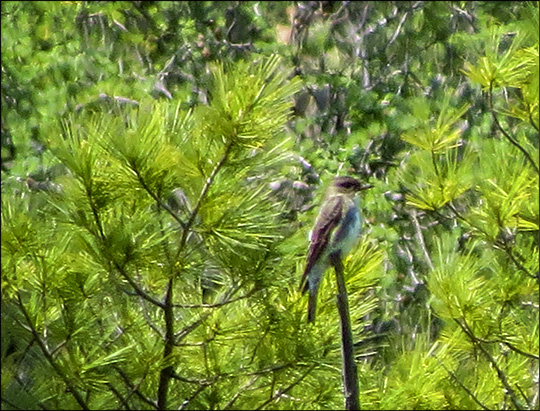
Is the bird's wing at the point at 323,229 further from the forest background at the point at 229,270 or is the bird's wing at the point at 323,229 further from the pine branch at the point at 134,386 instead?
the pine branch at the point at 134,386

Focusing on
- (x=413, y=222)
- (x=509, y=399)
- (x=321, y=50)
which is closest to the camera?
(x=509, y=399)

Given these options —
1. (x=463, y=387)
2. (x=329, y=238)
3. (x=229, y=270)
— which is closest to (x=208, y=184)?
(x=229, y=270)

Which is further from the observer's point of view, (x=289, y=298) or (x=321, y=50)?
(x=321, y=50)

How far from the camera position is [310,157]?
4.39m

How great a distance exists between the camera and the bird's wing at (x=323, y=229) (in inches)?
85.8

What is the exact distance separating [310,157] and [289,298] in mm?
2154

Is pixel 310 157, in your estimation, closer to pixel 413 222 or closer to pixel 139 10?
pixel 413 222

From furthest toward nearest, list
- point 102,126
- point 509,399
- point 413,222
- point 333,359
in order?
point 413,222 < point 509,399 < point 333,359 < point 102,126

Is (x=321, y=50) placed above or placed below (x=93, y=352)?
below

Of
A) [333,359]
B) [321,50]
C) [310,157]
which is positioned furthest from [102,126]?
[321,50]

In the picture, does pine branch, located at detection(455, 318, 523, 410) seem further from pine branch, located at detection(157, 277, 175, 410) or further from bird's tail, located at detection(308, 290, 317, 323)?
pine branch, located at detection(157, 277, 175, 410)

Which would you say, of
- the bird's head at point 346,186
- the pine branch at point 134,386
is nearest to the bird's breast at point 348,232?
the bird's head at point 346,186

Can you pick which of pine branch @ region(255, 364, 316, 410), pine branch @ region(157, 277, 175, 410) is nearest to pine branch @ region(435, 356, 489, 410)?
pine branch @ region(255, 364, 316, 410)

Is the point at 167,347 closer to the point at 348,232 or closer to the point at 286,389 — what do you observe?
the point at 286,389
